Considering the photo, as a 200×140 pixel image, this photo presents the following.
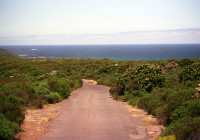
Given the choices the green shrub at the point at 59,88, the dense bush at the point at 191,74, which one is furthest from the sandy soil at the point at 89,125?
the dense bush at the point at 191,74

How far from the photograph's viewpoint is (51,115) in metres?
11.8

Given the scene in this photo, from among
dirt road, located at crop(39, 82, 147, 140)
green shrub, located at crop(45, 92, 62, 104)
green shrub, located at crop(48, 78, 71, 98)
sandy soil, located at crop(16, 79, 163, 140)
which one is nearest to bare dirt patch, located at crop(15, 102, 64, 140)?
sandy soil, located at crop(16, 79, 163, 140)

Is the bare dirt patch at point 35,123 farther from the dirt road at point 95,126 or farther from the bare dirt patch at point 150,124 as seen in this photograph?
the bare dirt patch at point 150,124

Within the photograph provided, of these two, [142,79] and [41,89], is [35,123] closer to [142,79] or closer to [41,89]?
[41,89]

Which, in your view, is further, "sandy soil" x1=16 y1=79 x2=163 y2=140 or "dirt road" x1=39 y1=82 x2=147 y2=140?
"sandy soil" x1=16 y1=79 x2=163 y2=140

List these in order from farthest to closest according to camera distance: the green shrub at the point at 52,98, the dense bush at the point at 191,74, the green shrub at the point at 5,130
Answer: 1. the dense bush at the point at 191,74
2. the green shrub at the point at 52,98
3. the green shrub at the point at 5,130

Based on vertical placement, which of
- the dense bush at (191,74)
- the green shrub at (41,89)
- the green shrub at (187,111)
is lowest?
the green shrub at (41,89)

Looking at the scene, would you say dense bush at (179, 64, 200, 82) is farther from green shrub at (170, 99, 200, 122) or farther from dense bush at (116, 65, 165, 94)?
green shrub at (170, 99, 200, 122)

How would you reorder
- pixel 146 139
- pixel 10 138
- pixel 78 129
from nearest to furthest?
pixel 10 138 < pixel 146 139 < pixel 78 129

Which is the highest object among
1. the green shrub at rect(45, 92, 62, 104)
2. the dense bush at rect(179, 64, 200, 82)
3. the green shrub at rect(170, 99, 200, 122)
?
the dense bush at rect(179, 64, 200, 82)

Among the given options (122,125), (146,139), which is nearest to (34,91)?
(122,125)

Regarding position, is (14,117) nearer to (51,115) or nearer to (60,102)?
(51,115)

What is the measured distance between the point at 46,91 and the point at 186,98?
33.3ft

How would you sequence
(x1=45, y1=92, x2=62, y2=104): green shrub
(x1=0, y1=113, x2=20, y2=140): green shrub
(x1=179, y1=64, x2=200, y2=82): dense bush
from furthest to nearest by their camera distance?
(x1=179, y1=64, x2=200, y2=82): dense bush, (x1=45, y1=92, x2=62, y2=104): green shrub, (x1=0, y1=113, x2=20, y2=140): green shrub
